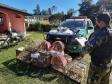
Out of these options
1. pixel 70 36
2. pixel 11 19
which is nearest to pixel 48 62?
pixel 70 36

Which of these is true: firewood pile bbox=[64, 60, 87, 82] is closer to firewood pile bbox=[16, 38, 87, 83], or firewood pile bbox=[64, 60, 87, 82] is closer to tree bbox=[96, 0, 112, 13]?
firewood pile bbox=[16, 38, 87, 83]

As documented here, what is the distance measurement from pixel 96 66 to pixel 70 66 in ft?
11.6

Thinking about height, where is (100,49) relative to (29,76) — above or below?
above

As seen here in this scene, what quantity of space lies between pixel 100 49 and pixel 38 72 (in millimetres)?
4327

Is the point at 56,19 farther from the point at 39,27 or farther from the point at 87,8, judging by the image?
the point at 39,27

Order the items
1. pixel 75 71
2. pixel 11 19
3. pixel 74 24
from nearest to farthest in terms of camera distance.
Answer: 1. pixel 75 71
2. pixel 74 24
3. pixel 11 19

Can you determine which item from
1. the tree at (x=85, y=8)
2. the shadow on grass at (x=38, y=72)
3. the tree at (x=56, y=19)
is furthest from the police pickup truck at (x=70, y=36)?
the tree at (x=85, y=8)

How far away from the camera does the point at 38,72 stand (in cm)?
798

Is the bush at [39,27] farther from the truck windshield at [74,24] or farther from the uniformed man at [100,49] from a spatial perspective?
the uniformed man at [100,49]

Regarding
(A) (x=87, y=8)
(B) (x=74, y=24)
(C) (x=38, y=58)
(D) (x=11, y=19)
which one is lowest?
(C) (x=38, y=58)

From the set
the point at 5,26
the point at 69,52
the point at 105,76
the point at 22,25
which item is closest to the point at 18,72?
the point at 69,52

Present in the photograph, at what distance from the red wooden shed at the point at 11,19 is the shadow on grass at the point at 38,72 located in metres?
10.6

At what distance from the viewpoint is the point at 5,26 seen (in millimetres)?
19438

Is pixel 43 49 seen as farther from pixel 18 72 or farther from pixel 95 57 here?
pixel 95 57
